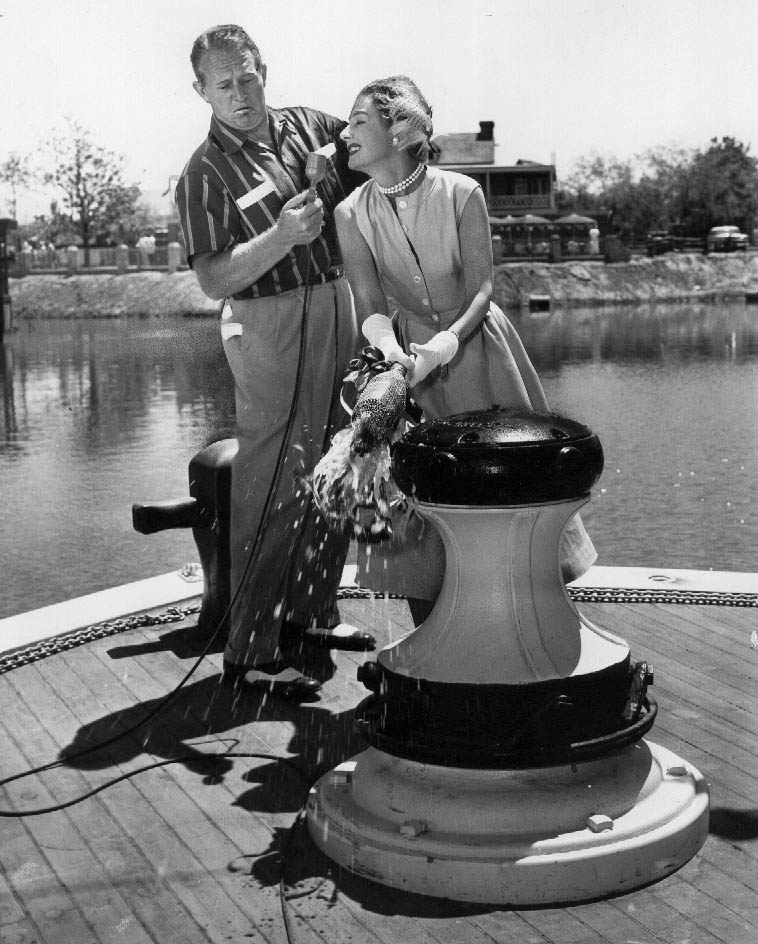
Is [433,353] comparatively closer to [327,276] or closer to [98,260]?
[327,276]

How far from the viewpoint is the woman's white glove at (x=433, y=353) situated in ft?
11.4

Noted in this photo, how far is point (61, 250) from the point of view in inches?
3226

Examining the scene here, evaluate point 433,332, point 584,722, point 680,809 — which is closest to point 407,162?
point 433,332

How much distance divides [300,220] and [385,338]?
681mm

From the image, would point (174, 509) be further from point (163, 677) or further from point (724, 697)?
point (724, 697)

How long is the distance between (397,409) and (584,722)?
2.79ft

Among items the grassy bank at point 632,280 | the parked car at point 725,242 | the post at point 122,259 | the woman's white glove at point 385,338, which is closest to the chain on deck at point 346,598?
the woman's white glove at point 385,338

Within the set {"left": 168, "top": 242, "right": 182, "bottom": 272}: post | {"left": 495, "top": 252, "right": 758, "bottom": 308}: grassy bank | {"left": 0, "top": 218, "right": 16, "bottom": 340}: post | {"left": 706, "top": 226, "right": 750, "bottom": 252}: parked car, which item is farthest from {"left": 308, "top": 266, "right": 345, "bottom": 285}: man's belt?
{"left": 706, "top": 226, "right": 750, "bottom": 252}: parked car

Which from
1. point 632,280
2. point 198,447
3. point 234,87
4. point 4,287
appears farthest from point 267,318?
point 632,280

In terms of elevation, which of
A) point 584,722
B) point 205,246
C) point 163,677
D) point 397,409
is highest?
point 205,246

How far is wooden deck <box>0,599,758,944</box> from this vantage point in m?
2.80

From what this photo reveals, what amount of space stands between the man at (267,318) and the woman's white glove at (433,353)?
31.0 inches

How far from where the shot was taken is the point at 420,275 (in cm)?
366

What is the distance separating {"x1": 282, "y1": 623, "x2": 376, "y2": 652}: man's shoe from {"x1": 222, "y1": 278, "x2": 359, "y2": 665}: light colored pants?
0.48ft
